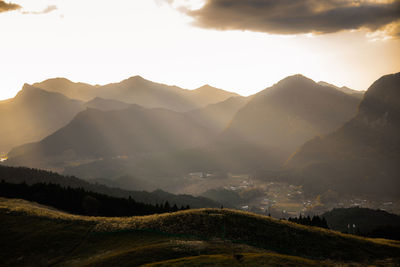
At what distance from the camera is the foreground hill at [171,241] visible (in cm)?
5375

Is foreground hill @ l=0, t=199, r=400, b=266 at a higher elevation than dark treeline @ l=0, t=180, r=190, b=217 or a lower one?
higher

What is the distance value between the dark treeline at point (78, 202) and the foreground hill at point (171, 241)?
10229 centimetres

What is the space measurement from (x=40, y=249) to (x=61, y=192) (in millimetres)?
143853

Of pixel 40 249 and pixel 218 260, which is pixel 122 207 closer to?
pixel 40 249

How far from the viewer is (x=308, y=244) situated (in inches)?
2616

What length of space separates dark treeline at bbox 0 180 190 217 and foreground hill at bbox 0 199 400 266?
10229 centimetres

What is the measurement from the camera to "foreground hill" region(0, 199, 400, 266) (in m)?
53.8

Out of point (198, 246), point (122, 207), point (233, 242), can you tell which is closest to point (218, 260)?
point (198, 246)

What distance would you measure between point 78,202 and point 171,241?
14575cm

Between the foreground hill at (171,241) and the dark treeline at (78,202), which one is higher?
the foreground hill at (171,241)

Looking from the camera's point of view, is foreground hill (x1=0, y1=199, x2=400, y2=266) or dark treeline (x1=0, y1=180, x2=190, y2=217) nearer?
foreground hill (x1=0, y1=199, x2=400, y2=266)

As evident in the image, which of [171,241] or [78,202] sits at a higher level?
[171,241]

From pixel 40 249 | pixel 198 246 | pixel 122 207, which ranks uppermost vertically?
pixel 198 246

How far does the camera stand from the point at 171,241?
2349 inches
